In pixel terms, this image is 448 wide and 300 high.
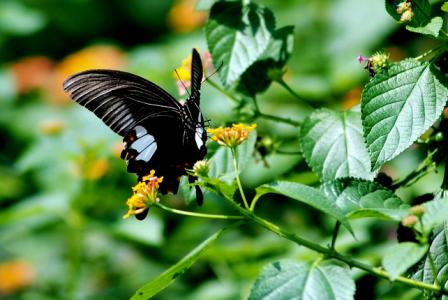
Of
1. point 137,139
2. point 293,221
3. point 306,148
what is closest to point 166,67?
point 293,221

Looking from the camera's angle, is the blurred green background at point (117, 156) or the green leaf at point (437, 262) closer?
the green leaf at point (437, 262)

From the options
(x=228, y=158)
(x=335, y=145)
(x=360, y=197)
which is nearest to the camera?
(x=360, y=197)

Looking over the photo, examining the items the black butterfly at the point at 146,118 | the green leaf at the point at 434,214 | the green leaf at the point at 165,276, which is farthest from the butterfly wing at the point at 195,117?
the green leaf at the point at 434,214

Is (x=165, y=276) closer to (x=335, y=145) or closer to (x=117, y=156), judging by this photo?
(x=335, y=145)

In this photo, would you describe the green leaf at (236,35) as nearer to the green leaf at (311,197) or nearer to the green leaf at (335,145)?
the green leaf at (335,145)

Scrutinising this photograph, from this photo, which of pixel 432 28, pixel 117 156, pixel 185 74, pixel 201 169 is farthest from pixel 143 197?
pixel 117 156
